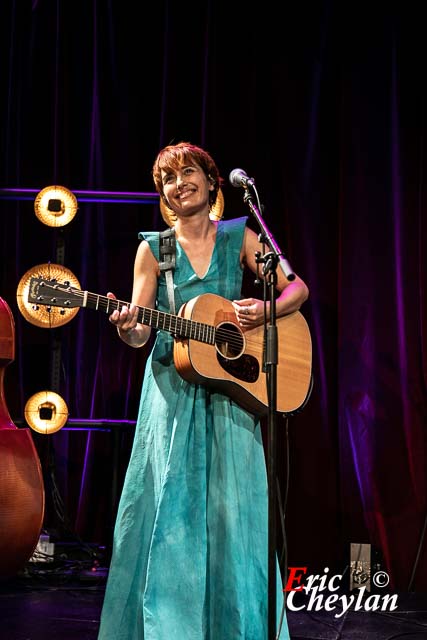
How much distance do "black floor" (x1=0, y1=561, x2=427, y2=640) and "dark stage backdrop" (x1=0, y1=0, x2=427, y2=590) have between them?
0.46m

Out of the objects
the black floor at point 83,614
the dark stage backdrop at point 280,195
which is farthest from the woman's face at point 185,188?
the black floor at point 83,614

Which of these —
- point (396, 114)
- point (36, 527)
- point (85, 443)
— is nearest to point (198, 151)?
point (36, 527)

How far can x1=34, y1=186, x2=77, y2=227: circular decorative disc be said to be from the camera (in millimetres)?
4199

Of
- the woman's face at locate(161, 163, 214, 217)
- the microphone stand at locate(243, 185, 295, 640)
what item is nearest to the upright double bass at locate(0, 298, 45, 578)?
the woman's face at locate(161, 163, 214, 217)

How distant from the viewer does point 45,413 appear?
13.7 ft

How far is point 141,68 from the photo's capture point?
4.81 metres

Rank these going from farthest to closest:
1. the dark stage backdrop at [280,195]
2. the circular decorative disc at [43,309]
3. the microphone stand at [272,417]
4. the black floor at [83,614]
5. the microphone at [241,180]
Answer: the dark stage backdrop at [280,195], the circular decorative disc at [43,309], the black floor at [83,614], the microphone at [241,180], the microphone stand at [272,417]

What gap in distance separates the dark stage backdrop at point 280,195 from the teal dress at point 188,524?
5.29 ft

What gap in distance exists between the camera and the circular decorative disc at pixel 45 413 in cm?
415

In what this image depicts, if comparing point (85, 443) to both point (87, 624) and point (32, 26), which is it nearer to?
point (87, 624)

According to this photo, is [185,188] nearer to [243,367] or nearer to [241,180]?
[241,180]

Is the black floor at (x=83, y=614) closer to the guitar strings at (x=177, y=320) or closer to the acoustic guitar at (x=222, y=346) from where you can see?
the acoustic guitar at (x=222, y=346)

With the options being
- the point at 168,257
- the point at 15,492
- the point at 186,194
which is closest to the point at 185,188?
the point at 186,194

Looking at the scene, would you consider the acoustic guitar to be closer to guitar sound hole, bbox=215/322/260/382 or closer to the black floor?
guitar sound hole, bbox=215/322/260/382
